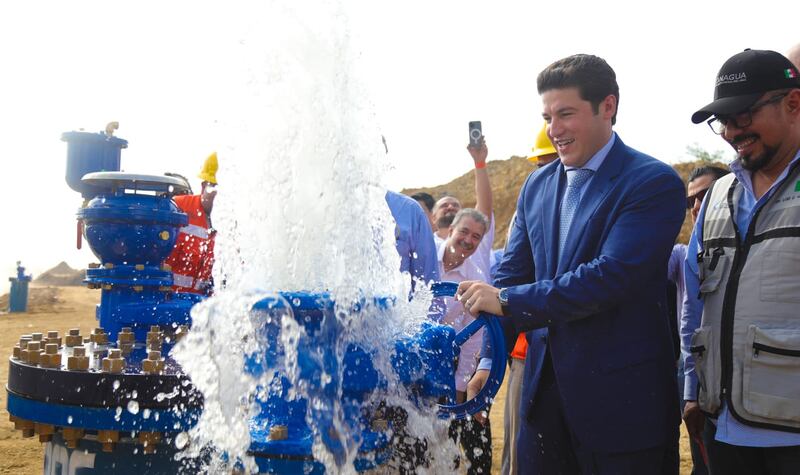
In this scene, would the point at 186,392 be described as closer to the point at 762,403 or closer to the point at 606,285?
the point at 606,285

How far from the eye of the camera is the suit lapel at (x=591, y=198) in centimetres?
210

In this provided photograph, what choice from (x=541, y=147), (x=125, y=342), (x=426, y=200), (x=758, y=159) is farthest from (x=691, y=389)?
(x=426, y=200)

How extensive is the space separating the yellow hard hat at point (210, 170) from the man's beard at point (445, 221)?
5.74ft

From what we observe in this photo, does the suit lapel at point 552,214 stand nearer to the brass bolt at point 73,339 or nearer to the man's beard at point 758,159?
the man's beard at point 758,159

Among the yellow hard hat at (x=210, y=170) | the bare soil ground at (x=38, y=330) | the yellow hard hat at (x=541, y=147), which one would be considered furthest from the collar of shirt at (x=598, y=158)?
the yellow hard hat at (x=210, y=170)

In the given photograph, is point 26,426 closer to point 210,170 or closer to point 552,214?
point 552,214

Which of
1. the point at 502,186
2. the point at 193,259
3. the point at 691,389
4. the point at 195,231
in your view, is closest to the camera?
the point at 691,389

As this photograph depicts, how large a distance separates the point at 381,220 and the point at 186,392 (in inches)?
32.9

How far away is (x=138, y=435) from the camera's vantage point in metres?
2.20

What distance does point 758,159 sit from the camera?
2211 mm

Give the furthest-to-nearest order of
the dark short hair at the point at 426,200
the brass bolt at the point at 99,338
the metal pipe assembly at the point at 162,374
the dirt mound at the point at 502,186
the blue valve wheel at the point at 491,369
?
the dirt mound at the point at 502,186
the dark short hair at the point at 426,200
the brass bolt at the point at 99,338
the blue valve wheel at the point at 491,369
the metal pipe assembly at the point at 162,374

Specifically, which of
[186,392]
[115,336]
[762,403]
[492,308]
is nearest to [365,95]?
[492,308]

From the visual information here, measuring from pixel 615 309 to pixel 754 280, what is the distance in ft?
1.53

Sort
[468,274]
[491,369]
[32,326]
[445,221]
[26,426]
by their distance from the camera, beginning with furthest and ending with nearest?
[32,326], [445,221], [468,274], [26,426], [491,369]
